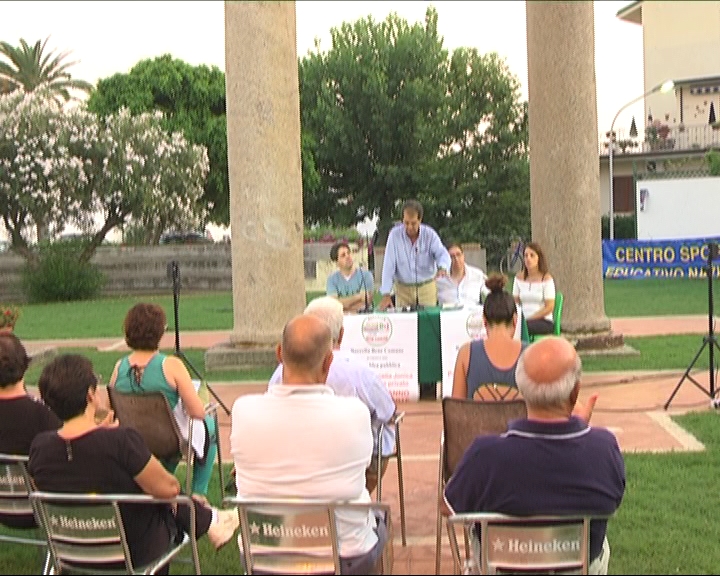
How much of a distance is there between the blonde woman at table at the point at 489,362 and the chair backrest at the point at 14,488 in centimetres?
220

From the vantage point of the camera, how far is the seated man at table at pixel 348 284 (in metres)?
10.6

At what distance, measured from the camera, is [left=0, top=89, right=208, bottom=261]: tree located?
96.4 feet

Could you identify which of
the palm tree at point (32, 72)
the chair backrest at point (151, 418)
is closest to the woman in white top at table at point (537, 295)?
the chair backrest at point (151, 418)

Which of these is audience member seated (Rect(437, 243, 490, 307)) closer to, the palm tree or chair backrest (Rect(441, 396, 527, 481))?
chair backrest (Rect(441, 396, 527, 481))

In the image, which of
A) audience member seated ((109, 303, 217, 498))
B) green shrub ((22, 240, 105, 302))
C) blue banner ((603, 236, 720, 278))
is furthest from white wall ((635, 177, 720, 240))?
green shrub ((22, 240, 105, 302))

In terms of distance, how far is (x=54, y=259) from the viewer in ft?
95.9

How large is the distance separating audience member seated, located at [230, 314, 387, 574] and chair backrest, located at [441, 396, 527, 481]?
0.91 metres

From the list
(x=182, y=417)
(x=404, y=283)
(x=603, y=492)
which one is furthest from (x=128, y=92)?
(x=603, y=492)

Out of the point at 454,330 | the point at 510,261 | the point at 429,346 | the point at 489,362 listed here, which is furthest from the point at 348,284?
the point at 510,261

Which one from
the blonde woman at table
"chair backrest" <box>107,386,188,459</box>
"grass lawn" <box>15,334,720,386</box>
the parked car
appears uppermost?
the parked car

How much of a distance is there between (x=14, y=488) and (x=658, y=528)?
330 cm

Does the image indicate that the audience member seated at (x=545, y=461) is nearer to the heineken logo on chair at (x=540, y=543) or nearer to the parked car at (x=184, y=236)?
the heineken logo on chair at (x=540, y=543)

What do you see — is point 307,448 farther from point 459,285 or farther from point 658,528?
point 459,285

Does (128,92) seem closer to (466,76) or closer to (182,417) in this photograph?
(466,76)
